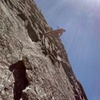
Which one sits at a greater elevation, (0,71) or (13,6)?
(13,6)

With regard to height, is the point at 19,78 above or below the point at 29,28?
below

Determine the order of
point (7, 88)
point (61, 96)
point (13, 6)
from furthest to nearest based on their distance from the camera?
point (13, 6)
point (61, 96)
point (7, 88)

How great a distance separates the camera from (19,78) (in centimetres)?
1078

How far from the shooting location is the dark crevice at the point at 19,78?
9883mm

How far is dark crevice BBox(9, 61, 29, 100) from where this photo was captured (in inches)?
389

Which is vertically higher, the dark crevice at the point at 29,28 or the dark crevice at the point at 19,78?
the dark crevice at the point at 29,28

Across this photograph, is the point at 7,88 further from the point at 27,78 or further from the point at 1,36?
the point at 1,36

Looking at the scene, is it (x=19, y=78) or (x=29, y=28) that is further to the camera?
(x=29, y=28)

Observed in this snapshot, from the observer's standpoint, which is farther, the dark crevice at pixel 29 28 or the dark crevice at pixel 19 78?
the dark crevice at pixel 29 28

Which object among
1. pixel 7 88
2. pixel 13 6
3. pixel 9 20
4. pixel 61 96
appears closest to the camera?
pixel 7 88

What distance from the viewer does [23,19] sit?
1888 cm

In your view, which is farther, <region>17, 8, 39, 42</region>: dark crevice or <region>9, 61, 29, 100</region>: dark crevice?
<region>17, 8, 39, 42</region>: dark crevice

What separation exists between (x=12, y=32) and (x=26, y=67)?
3562 mm

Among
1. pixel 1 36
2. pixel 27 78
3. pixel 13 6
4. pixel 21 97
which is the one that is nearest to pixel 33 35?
pixel 13 6
